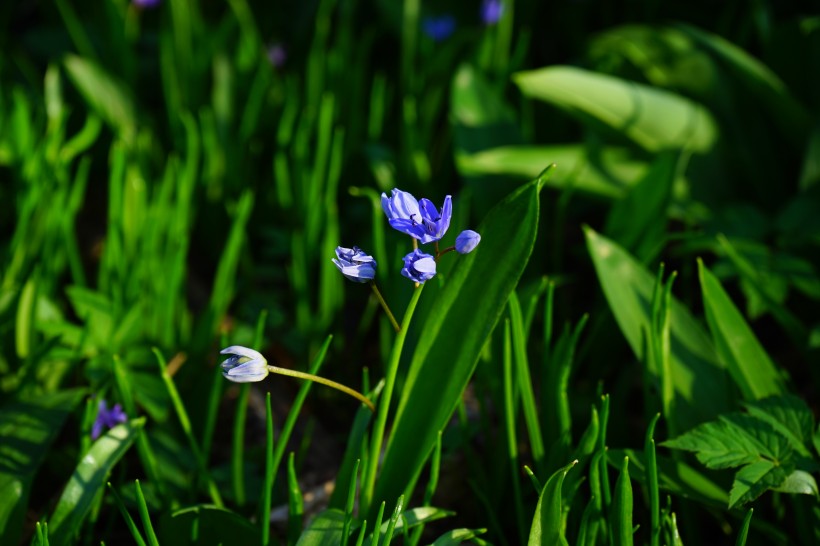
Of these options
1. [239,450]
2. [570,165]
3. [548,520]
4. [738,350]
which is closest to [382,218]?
[570,165]

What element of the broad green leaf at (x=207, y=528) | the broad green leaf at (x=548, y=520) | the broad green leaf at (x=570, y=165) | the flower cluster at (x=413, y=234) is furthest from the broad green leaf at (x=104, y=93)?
the broad green leaf at (x=548, y=520)

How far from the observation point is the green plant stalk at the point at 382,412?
1033mm

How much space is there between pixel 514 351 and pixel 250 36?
157 cm

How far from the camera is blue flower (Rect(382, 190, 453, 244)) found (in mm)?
927

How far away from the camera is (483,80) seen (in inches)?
A: 88.0

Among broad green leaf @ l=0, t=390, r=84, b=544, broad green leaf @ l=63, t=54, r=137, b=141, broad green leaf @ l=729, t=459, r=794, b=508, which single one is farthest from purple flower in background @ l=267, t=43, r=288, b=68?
broad green leaf @ l=729, t=459, r=794, b=508

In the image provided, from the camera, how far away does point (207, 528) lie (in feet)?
4.17

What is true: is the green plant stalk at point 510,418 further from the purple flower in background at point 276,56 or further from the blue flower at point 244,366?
the purple flower in background at point 276,56

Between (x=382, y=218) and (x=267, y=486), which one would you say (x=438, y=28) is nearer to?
(x=382, y=218)

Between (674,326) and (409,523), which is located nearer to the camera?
(409,523)

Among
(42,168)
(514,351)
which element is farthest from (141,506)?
(42,168)

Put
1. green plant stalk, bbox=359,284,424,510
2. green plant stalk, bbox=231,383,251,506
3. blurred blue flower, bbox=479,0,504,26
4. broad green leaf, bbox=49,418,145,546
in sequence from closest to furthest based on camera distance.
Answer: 1. green plant stalk, bbox=359,284,424,510
2. broad green leaf, bbox=49,418,145,546
3. green plant stalk, bbox=231,383,251,506
4. blurred blue flower, bbox=479,0,504,26

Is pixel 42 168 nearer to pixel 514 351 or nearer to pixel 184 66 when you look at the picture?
pixel 184 66

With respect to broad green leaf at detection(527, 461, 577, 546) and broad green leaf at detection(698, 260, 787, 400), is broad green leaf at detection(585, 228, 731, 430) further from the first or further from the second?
broad green leaf at detection(527, 461, 577, 546)
